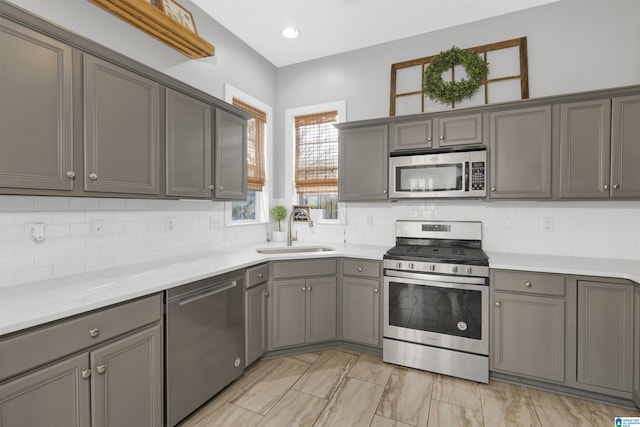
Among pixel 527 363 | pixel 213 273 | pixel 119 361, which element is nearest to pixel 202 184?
pixel 213 273

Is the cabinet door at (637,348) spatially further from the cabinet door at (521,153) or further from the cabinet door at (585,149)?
the cabinet door at (521,153)

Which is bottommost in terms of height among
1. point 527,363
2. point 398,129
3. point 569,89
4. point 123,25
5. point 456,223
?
point 527,363

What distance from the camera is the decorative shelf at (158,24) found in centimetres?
205

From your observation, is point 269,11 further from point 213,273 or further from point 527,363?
point 527,363

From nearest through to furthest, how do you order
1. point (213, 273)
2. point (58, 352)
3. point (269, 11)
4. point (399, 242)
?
point (58, 352)
point (213, 273)
point (269, 11)
point (399, 242)

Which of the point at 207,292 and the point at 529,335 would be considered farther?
the point at 529,335

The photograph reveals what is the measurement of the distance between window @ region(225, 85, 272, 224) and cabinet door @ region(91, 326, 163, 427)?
1818 millimetres

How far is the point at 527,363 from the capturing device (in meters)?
2.42

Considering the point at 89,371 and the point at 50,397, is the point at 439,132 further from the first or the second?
the point at 50,397

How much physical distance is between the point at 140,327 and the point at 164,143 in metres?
1.20

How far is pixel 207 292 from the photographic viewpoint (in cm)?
214

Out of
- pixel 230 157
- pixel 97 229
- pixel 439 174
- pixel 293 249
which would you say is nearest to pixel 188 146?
pixel 230 157

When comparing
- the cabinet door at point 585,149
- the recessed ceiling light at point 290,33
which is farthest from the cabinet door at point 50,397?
the cabinet door at point 585,149

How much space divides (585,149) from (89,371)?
11.6ft
